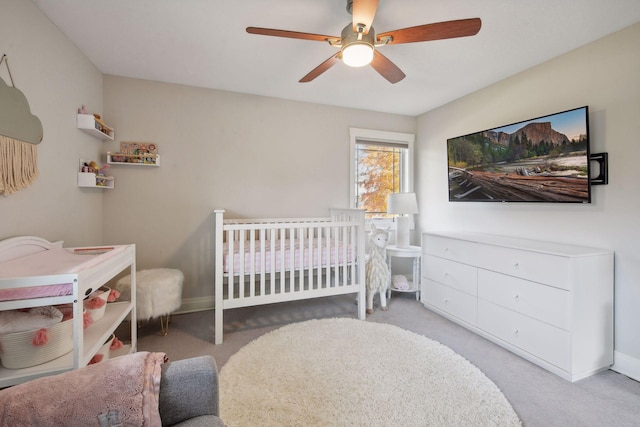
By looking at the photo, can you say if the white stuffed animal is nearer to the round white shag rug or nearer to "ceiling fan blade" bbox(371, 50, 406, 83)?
the round white shag rug

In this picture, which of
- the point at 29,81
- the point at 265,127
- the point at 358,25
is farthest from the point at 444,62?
the point at 29,81

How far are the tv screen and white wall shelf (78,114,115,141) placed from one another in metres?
3.38

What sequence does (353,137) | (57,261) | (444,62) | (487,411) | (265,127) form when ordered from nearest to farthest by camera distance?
(57,261)
(487,411)
(444,62)
(265,127)
(353,137)

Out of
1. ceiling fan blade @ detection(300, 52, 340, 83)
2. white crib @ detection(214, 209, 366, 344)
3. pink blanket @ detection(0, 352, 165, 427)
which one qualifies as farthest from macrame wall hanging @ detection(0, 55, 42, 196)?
ceiling fan blade @ detection(300, 52, 340, 83)

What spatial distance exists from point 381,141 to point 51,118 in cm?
320

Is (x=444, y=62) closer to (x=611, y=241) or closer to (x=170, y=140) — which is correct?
(x=611, y=241)

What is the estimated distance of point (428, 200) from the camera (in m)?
3.61

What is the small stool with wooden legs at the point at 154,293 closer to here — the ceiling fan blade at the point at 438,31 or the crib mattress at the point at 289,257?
Result: the crib mattress at the point at 289,257

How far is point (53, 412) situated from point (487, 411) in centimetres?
180

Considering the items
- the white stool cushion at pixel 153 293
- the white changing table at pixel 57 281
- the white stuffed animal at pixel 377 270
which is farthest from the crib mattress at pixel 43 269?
the white stuffed animal at pixel 377 270

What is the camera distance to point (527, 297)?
1988mm

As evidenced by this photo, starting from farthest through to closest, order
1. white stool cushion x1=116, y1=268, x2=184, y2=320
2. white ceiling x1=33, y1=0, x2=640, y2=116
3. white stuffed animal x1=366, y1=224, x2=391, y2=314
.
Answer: white stuffed animal x1=366, y1=224, x2=391, y2=314 < white stool cushion x1=116, y1=268, x2=184, y2=320 < white ceiling x1=33, y1=0, x2=640, y2=116

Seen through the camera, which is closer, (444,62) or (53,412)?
(53,412)

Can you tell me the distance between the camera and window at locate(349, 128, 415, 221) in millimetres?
3641
